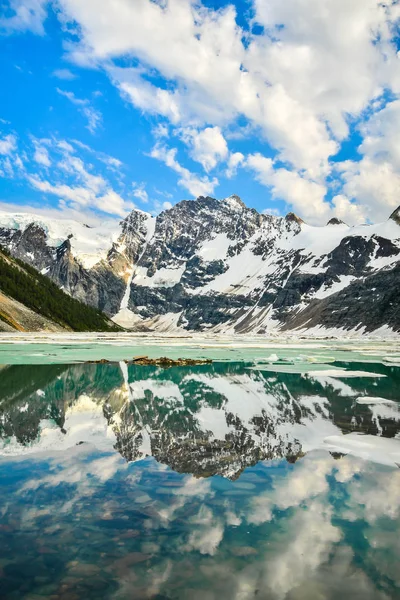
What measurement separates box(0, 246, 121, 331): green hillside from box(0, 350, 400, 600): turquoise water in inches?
5050

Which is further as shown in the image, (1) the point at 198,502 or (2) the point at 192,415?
(2) the point at 192,415

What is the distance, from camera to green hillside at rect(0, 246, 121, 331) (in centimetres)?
14112

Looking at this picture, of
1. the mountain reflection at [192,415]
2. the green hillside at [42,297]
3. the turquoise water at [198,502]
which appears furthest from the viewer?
the green hillside at [42,297]

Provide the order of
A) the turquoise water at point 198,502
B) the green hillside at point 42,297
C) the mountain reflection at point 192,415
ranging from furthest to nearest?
the green hillside at point 42,297, the mountain reflection at point 192,415, the turquoise water at point 198,502

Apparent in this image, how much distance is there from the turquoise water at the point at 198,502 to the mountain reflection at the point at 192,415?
0.36 feet

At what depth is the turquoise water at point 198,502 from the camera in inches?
264

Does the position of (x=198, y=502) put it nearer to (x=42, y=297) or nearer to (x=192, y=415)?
(x=192, y=415)

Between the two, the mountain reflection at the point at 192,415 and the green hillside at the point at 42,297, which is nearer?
the mountain reflection at the point at 192,415

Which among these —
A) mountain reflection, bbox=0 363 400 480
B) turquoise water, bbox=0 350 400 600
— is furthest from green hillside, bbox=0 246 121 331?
turquoise water, bbox=0 350 400 600

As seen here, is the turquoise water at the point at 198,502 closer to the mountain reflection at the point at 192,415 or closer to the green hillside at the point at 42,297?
the mountain reflection at the point at 192,415

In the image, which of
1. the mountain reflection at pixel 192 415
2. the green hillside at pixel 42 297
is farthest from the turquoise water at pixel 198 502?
the green hillside at pixel 42 297

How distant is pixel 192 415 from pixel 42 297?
145157 millimetres

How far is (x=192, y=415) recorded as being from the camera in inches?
781

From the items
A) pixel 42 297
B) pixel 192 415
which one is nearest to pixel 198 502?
pixel 192 415
